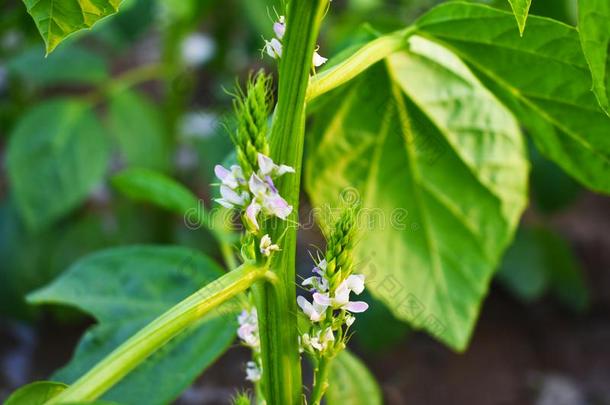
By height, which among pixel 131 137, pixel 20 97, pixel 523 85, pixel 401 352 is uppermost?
pixel 20 97

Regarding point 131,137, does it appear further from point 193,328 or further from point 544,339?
point 544,339

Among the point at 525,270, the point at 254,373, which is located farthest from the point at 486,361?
the point at 254,373

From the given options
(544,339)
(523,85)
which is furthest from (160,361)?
(544,339)

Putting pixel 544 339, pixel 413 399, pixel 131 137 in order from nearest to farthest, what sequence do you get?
pixel 131 137 → pixel 413 399 → pixel 544 339

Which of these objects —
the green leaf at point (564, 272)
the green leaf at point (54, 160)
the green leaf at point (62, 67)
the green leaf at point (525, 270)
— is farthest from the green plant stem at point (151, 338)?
the green leaf at point (564, 272)

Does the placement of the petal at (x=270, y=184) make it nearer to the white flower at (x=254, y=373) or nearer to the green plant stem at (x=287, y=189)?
the green plant stem at (x=287, y=189)
